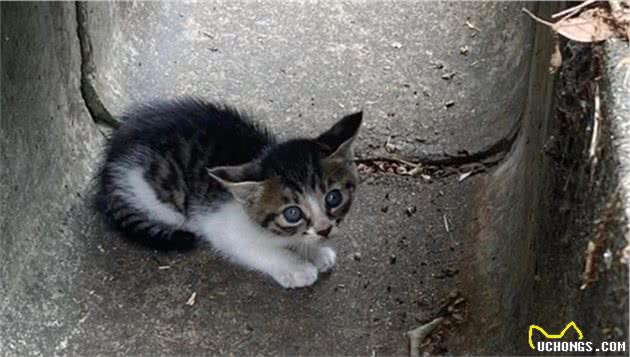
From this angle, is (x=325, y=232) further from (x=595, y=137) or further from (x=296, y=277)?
(x=595, y=137)

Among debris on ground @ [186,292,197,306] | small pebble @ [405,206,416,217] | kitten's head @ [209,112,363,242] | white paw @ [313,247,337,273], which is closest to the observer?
kitten's head @ [209,112,363,242]

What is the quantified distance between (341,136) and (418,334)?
0.59 m

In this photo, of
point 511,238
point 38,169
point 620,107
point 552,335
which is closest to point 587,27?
point 620,107

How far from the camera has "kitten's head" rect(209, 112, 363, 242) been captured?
8.76 ft

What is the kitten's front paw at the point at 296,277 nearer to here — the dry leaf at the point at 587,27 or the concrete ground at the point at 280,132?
the concrete ground at the point at 280,132

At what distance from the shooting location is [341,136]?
270 centimetres

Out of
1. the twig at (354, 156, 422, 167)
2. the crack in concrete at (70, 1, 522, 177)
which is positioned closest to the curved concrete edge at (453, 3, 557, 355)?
the crack in concrete at (70, 1, 522, 177)

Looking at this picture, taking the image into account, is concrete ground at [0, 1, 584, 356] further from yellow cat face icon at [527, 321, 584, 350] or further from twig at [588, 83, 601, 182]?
twig at [588, 83, 601, 182]

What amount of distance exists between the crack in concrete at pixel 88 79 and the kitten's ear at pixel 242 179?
678 mm

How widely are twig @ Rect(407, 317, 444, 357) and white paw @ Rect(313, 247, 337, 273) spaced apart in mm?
339

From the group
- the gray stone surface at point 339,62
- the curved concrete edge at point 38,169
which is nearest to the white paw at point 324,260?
the gray stone surface at point 339,62

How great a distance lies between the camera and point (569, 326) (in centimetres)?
206

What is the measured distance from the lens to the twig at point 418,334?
276cm

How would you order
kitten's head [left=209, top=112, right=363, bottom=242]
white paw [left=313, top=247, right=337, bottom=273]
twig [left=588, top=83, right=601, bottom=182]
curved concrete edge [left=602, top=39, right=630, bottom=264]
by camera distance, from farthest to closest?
white paw [left=313, top=247, right=337, bottom=273]
kitten's head [left=209, top=112, right=363, bottom=242]
twig [left=588, top=83, right=601, bottom=182]
curved concrete edge [left=602, top=39, right=630, bottom=264]
